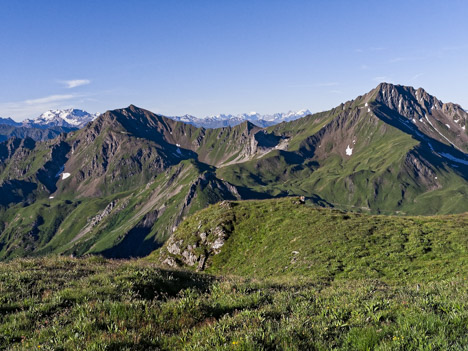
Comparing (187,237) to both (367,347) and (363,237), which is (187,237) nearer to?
(363,237)

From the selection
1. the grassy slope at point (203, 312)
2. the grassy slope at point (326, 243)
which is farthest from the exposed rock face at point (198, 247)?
the grassy slope at point (203, 312)

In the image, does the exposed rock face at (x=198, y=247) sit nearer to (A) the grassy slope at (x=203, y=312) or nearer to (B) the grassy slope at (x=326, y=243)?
(B) the grassy slope at (x=326, y=243)

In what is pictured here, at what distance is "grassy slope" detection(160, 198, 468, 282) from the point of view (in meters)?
27.5

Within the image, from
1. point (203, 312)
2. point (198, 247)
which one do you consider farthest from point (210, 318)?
point (198, 247)

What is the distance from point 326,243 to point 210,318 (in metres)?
28.4

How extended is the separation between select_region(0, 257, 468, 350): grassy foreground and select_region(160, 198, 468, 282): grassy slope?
14358 millimetres

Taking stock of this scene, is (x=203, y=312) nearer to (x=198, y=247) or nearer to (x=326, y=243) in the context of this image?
(x=326, y=243)

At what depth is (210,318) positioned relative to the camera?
9.96 meters

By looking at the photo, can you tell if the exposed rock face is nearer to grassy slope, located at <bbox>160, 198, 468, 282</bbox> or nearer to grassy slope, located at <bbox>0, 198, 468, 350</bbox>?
grassy slope, located at <bbox>160, 198, 468, 282</bbox>

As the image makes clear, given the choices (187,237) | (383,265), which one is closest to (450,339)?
(383,265)

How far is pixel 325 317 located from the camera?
30.7 feet

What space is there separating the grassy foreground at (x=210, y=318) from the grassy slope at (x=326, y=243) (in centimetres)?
1436

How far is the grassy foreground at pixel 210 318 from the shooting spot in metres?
7.55

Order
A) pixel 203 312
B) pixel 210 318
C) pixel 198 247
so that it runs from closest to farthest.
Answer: pixel 210 318 → pixel 203 312 → pixel 198 247
